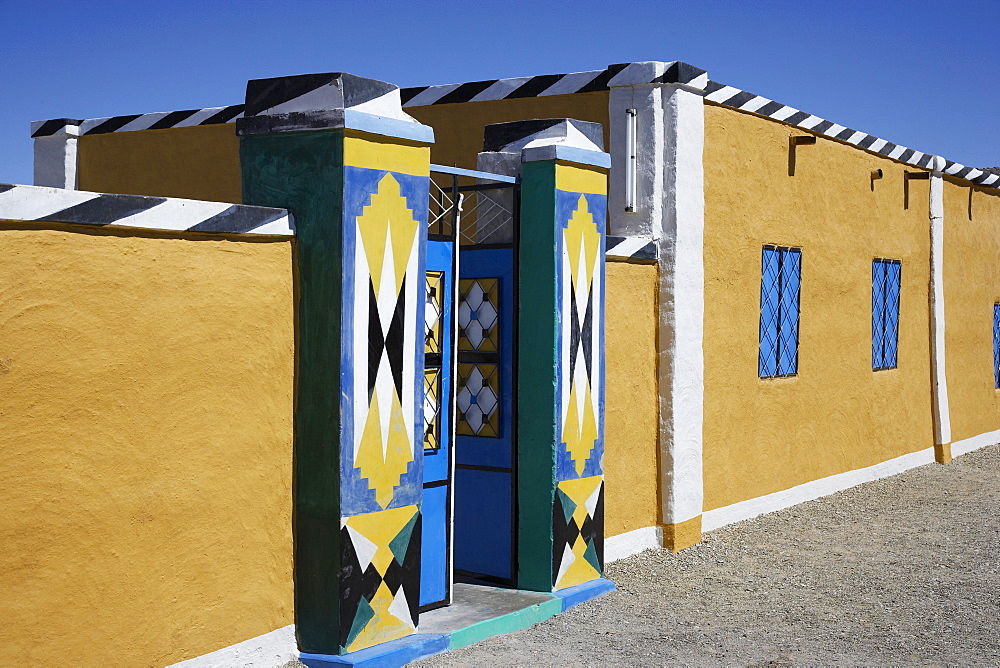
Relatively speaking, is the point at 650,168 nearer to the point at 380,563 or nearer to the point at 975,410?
the point at 380,563

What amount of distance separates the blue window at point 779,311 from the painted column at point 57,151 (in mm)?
7756

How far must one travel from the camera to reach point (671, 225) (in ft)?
28.3

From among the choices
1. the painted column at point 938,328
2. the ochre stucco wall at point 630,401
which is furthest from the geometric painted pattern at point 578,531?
the painted column at point 938,328

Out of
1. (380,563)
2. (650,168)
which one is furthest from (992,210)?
(380,563)

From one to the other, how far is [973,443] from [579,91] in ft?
29.3

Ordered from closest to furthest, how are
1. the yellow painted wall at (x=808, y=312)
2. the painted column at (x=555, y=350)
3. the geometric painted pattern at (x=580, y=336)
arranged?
the painted column at (x=555, y=350), the geometric painted pattern at (x=580, y=336), the yellow painted wall at (x=808, y=312)

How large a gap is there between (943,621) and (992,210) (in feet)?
35.6

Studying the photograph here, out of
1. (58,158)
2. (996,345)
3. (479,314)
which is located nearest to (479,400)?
(479,314)

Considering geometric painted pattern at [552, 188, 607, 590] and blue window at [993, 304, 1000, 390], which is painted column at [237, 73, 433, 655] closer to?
geometric painted pattern at [552, 188, 607, 590]

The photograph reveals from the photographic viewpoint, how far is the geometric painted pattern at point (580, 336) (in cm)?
716

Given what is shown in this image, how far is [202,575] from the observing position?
504cm

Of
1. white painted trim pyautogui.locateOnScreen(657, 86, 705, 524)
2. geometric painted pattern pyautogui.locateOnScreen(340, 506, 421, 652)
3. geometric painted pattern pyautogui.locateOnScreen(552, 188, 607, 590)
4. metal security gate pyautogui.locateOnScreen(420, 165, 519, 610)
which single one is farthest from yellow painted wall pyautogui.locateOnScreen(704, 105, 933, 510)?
geometric painted pattern pyautogui.locateOnScreen(340, 506, 421, 652)

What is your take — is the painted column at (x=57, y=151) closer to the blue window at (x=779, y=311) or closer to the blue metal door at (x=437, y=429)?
the blue window at (x=779, y=311)

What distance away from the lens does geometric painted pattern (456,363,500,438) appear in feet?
23.9
